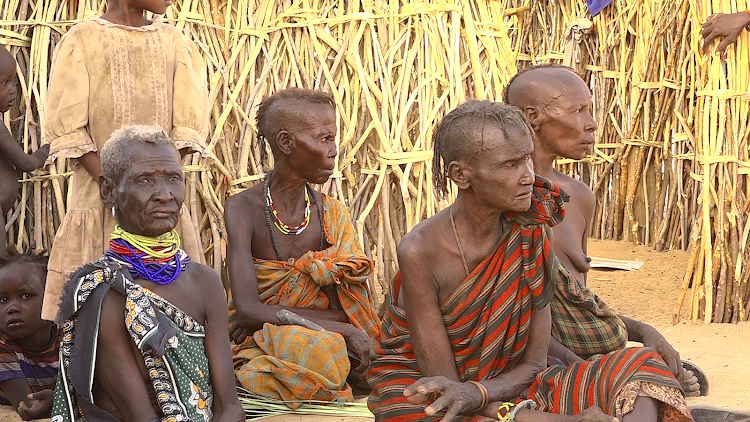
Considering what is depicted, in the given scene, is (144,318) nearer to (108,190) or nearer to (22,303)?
(108,190)

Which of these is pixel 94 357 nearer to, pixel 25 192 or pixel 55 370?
pixel 55 370

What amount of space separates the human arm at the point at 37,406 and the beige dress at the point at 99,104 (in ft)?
1.02

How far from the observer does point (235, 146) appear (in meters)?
5.04

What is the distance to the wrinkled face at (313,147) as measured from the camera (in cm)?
434

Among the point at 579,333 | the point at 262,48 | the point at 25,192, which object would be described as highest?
the point at 262,48

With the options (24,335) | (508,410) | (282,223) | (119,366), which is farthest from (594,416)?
(24,335)

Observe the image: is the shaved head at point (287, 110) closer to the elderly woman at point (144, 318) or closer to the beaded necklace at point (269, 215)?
the beaded necklace at point (269, 215)

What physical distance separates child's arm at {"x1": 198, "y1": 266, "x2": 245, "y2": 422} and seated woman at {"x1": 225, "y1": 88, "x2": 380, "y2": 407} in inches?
23.7

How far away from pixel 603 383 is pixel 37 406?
87.2 inches

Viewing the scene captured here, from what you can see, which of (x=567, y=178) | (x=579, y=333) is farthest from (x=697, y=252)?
(x=579, y=333)

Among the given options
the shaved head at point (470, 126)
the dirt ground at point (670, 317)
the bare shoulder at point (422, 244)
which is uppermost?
the shaved head at point (470, 126)

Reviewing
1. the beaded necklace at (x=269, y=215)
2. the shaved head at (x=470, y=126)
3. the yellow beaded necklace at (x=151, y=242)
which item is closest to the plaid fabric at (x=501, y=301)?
the shaved head at (x=470, y=126)

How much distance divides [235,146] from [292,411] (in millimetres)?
1643

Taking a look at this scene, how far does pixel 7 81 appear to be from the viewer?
4.82 metres
